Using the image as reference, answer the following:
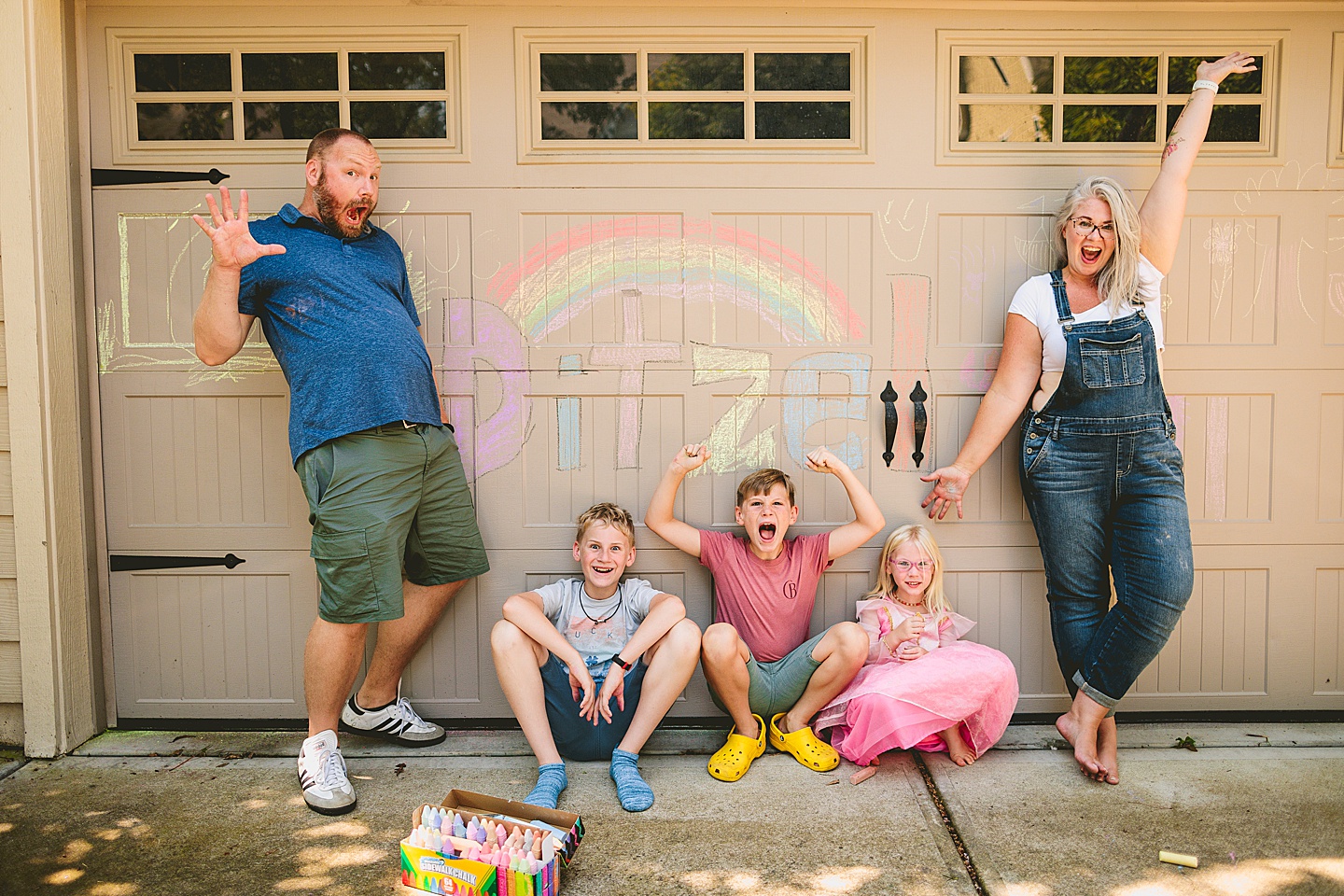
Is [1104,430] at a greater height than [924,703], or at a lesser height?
greater

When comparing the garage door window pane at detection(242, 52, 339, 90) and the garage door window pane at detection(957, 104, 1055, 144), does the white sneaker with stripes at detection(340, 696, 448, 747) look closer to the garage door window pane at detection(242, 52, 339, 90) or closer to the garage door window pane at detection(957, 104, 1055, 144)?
the garage door window pane at detection(242, 52, 339, 90)

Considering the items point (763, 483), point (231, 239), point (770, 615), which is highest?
point (231, 239)

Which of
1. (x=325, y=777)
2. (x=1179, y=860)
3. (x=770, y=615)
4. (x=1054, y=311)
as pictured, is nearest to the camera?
(x=1179, y=860)

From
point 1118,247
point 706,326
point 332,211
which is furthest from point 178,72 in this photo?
point 1118,247

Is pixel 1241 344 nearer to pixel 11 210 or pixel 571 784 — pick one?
pixel 571 784

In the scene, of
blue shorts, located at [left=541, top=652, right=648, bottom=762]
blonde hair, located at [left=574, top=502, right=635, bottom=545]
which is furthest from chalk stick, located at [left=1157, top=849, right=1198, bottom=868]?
blonde hair, located at [left=574, top=502, right=635, bottom=545]

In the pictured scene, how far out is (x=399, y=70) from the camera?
9.53 ft

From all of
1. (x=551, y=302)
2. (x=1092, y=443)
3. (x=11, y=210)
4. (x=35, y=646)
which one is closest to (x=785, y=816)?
(x=1092, y=443)

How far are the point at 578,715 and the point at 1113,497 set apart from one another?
5.99 ft

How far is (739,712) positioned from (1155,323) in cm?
182

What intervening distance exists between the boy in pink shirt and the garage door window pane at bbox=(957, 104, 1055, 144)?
1257mm

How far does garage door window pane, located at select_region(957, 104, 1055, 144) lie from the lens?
2920 mm

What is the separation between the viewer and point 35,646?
8.95 ft

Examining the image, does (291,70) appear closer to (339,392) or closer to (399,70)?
(399,70)
